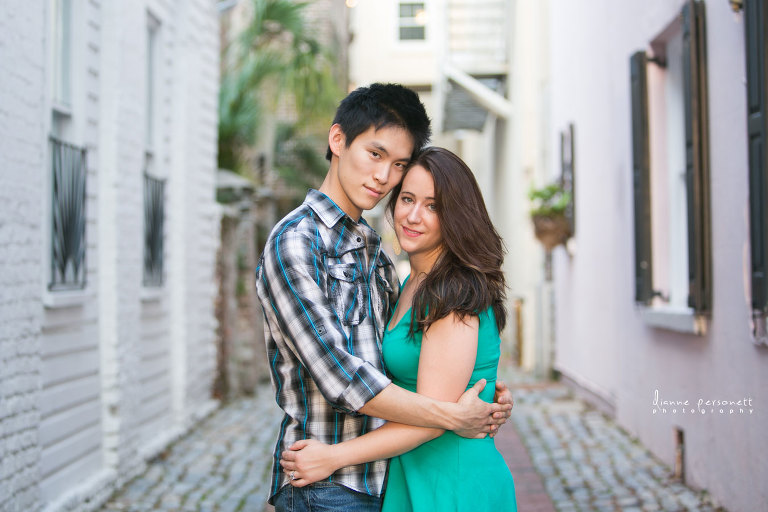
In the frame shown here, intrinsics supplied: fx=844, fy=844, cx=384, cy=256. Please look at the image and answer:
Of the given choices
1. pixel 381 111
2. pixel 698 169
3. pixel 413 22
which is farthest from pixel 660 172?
pixel 413 22

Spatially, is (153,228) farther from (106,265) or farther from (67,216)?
(67,216)

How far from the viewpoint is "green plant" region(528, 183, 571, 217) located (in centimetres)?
994

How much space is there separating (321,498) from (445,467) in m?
0.37

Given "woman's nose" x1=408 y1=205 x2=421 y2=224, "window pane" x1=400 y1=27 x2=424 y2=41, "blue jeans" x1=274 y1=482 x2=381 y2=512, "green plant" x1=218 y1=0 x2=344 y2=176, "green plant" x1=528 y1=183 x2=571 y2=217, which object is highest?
"window pane" x1=400 y1=27 x2=424 y2=41

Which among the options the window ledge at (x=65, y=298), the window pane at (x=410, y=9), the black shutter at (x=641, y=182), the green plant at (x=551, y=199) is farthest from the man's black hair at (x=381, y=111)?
the window pane at (x=410, y=9)

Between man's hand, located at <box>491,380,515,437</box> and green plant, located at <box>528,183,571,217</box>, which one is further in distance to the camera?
green plant, located at <box>528,183,571,217</box>

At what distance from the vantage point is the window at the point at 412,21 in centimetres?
2011

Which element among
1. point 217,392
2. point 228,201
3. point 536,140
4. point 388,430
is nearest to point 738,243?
point 388,430

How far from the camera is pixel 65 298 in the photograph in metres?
5.12

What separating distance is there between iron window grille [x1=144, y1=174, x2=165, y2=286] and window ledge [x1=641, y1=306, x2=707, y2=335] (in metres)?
4.15

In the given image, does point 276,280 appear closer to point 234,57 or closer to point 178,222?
point 178,222

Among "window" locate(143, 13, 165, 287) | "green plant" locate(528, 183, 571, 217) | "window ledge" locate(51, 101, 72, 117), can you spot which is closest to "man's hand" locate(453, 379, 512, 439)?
"window ledge" locate(51, 101, 72, 117)

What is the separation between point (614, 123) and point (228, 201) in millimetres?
5140

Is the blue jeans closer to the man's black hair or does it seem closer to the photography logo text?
the man's black hair
